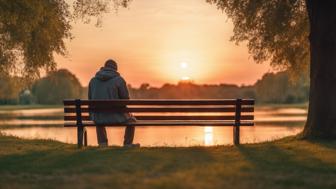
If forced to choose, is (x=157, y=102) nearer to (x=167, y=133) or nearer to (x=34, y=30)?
(x=34, y=30)

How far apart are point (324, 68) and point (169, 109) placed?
4477 millimetres

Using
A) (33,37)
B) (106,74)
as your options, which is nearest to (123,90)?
(106,74)

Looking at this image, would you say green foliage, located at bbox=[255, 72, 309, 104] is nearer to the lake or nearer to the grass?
the lake

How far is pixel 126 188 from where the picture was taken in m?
8.83

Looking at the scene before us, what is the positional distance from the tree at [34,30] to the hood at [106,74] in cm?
293

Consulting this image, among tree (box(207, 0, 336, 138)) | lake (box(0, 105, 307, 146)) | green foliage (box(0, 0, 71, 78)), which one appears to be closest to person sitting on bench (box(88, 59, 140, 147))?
green foliage (box(0, 0, 71, 78))

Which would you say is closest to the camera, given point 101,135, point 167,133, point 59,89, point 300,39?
point 101,135

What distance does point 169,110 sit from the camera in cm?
1446

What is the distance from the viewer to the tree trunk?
1546 cm

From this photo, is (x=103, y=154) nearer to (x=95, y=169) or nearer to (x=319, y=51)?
(x=95, y=169)

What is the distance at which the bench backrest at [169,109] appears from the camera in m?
14.2

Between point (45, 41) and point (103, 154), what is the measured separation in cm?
1052

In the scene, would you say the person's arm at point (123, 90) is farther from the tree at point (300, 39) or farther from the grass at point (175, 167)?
the tree at point (300, 39)

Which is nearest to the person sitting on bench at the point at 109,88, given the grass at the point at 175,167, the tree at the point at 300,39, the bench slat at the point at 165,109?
the bench slat at the point at 165,109
